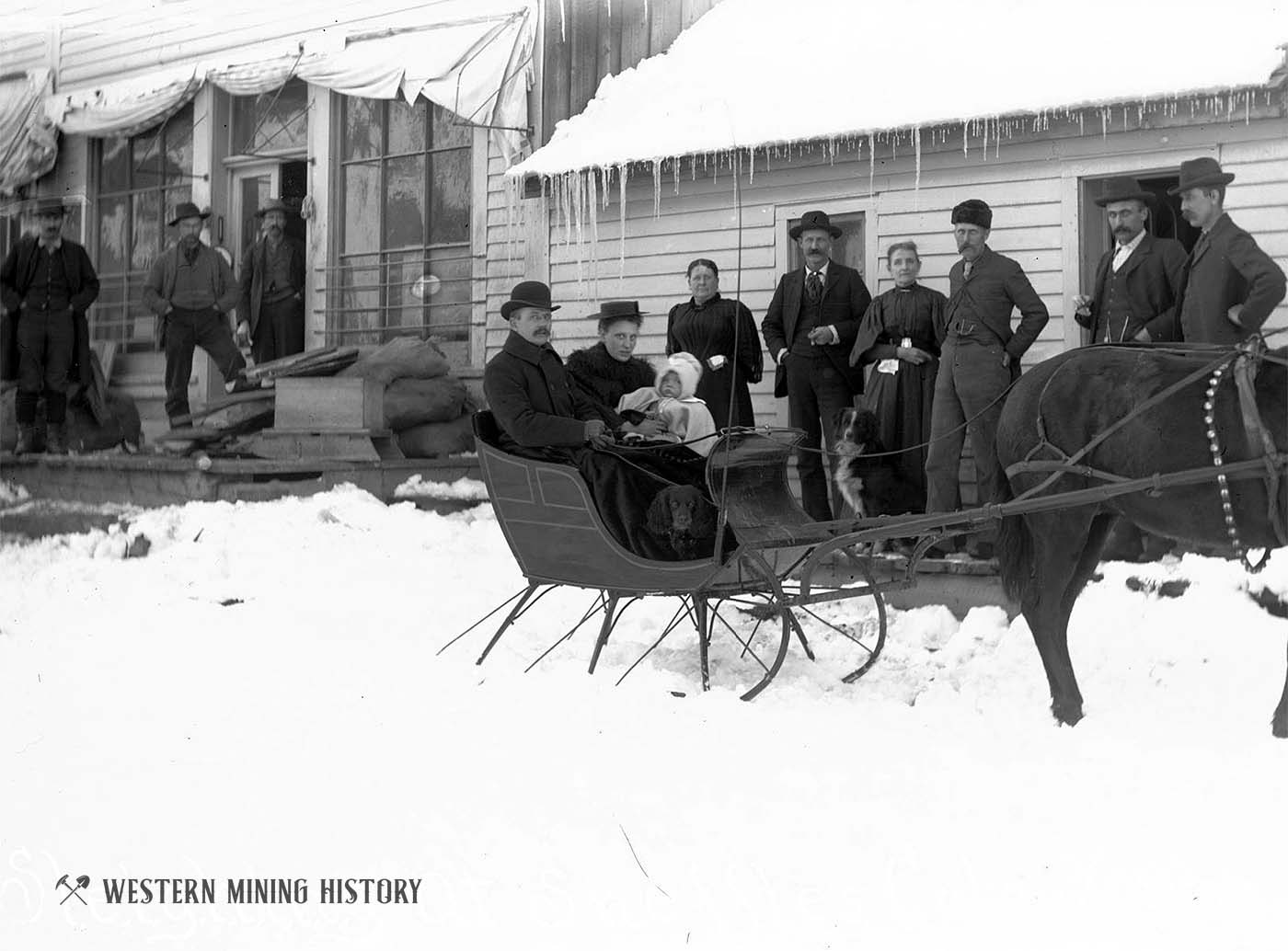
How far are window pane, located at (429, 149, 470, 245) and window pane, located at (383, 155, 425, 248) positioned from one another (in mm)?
160

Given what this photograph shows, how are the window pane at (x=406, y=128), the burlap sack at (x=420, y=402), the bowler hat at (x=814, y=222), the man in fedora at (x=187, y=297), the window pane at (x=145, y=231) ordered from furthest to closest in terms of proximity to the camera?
the window pane at (x=145, y=231) < the window pane at (x=406, y=128) < the man in fedora at (x=187, y=297) < the burlap sack at (x=420, y=402) < the bowler hat at (x=814, y=222)

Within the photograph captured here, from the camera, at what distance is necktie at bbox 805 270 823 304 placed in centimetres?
920

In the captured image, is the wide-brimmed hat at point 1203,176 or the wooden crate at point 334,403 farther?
the wooden crate at point 334,403

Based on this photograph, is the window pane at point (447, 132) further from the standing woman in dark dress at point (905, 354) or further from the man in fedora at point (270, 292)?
the standing woman in dark dress at point (905, 354)

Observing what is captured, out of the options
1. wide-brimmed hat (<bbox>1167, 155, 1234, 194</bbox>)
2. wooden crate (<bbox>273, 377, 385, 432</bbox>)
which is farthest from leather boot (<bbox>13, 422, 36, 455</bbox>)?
wide-brimmed hat (<bbox>1167, 155, 1234, 194</bbox>)

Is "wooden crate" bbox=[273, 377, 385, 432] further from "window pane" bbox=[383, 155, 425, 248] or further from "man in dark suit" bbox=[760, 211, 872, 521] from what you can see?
"man in dark suit" bbox=[760, 211, 872, 521]

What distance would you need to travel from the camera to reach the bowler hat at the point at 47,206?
51.8ft

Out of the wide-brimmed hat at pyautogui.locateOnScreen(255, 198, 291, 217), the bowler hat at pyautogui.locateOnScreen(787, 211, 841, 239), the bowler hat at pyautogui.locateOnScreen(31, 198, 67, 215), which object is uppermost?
the bowler hat at pyautogui.locateOnScreen(31, 198, 67, 215)

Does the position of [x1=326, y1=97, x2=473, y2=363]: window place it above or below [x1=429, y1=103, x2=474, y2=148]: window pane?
below

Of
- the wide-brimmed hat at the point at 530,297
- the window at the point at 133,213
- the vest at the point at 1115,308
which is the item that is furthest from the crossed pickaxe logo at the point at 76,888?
the window at the point at 133,213

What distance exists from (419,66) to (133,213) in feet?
16.6

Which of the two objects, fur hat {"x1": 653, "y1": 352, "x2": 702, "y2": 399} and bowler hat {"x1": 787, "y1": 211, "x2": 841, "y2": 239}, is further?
bowler hat {"x1": 787, "y1": 211, "x2": 841, "y2": 239}

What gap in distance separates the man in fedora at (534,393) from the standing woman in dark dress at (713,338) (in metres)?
2.65

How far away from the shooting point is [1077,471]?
5602 millimetres
